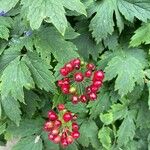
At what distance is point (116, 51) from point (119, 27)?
0.41 ft

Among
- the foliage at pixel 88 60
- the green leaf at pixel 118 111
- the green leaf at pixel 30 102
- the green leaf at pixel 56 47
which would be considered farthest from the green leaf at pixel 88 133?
the green leaf at pixel 56 47

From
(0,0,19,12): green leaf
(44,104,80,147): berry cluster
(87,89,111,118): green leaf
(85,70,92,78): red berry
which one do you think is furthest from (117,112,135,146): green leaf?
(0,0,19,12): green leaf

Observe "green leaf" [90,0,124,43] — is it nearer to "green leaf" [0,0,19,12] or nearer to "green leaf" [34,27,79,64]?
"green leaf" [34,27,79,64]

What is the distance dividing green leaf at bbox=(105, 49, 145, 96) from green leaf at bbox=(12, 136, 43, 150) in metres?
0.43

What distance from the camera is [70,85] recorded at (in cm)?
124

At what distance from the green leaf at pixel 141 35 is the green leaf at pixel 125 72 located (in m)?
0.08

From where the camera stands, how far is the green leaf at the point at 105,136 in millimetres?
1536

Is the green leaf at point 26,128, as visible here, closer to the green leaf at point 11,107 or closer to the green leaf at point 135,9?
the green leaf at point 11,107

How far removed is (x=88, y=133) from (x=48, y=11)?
59 centimetres

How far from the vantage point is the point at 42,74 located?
1361mm

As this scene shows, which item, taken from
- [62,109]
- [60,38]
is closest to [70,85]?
[62,109]

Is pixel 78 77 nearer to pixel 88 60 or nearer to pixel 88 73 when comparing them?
pixel 88 73

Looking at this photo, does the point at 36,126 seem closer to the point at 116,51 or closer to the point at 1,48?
the point at 1,48

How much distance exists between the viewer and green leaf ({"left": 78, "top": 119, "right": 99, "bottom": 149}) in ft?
A: 5.03
